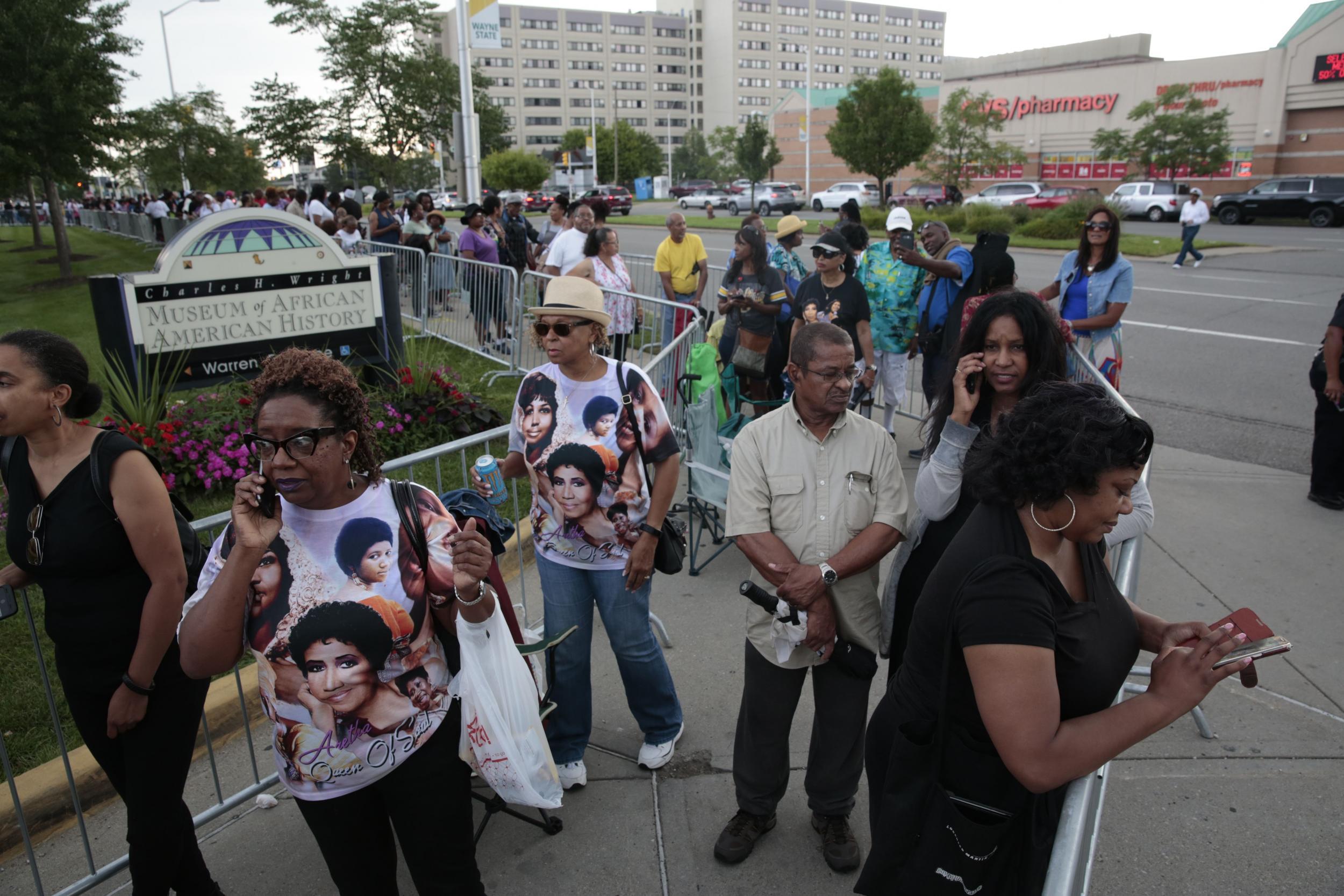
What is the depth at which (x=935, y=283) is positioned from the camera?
656 cm

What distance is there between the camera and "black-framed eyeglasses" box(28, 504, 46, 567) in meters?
2.36

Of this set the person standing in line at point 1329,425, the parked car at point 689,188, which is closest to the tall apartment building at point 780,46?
the parked car at point 689,188

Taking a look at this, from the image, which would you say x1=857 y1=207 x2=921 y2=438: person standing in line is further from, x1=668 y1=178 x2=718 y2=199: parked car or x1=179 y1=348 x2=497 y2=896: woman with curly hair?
x1=668 y1=178 x2=718 y2=199: parked car

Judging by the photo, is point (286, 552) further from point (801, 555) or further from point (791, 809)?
point (791, 809)

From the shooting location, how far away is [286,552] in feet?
6.92

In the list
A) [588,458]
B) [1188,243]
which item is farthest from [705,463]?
[1188,243]

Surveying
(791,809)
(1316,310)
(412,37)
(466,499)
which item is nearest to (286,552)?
(466,499)

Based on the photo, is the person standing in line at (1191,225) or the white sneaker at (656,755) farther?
the person standing in line at (1191,225)

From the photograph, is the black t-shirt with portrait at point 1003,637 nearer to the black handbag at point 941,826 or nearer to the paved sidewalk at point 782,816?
the black handbag at point 941,826

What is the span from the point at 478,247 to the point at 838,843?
33.7 ft

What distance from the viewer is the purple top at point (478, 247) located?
1180 cm

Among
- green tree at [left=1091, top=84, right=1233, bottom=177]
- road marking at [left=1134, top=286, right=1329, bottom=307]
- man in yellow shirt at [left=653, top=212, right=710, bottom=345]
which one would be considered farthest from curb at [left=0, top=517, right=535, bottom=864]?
green tree at [left=1091, top=84, right=1233, bottom=177]

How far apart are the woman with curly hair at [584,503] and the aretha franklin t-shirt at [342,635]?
932 millimetres

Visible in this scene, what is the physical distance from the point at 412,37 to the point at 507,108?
91.2m
